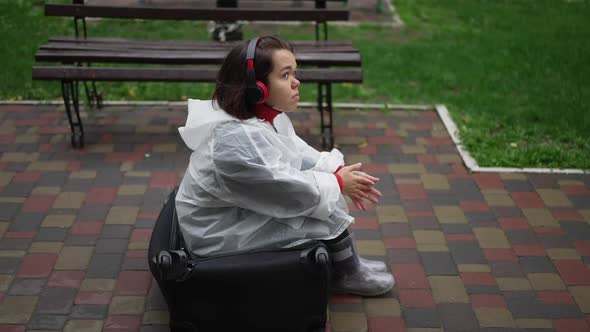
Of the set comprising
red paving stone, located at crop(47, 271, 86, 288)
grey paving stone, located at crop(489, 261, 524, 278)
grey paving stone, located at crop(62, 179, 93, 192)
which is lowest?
grey paving stone, located at crop(489, 261, 524, 278)

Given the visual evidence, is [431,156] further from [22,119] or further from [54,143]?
[22,119]

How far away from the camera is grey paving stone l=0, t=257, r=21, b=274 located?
382 centimetres

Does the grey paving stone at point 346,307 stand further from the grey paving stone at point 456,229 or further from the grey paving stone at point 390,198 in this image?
the grey paving stone at point 390,198

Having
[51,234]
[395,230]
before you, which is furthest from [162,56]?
[395,230]

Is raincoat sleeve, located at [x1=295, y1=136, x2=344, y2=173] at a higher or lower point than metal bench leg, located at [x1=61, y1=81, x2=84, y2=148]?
higher

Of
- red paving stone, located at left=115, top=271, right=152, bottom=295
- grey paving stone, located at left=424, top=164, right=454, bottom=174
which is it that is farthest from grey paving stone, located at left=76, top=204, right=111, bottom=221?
grey paving stone, located at left=424, top=164, right=454, bottom=174

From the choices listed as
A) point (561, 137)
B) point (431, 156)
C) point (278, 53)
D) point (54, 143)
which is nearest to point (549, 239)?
point (431, 156)

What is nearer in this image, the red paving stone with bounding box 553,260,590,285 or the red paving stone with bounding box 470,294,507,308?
the red paving stone with bounding box 470,294,507,308

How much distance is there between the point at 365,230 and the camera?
14.2 ft

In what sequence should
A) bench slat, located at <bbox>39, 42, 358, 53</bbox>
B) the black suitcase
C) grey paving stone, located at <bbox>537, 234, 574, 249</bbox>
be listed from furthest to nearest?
bench slat, located at <bbox>39, 42, 358, 53</bbox> < grey paving stone, located at <bbox>537, 234, 574, 249</bbox> < the black suitcase

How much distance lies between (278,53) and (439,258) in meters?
1.61

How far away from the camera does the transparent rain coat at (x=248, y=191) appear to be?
306 cm

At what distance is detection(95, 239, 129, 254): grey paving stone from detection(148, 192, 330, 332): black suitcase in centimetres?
89

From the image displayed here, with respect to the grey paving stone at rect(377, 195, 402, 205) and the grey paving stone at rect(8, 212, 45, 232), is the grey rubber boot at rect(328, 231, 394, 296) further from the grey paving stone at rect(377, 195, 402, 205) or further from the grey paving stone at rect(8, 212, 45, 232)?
the grey paving stone at rect(8, 212, 45, 232)
